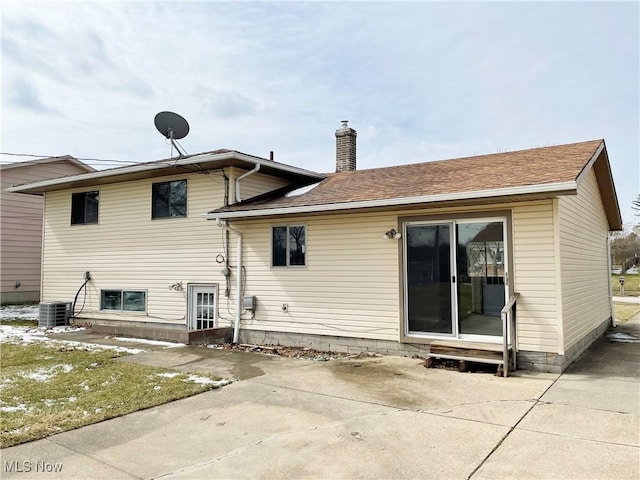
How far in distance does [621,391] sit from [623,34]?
741 centimetres

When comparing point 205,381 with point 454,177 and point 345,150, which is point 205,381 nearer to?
point 454,177

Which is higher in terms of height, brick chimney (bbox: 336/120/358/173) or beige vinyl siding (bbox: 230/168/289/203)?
brick chimney (bbox: 336/120/358/173)

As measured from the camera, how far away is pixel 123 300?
11.5 meters

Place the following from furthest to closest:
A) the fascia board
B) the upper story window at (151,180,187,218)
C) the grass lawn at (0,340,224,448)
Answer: the upper story window at (151,180,187,218), the fascia board, the grass lawn at (0,340,224,448)

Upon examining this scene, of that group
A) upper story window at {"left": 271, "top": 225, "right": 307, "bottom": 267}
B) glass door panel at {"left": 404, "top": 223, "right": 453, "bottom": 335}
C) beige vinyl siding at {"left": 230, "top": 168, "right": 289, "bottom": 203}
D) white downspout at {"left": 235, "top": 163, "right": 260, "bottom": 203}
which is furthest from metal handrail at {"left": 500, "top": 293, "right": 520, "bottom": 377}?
beige vinyl siding at {"left": 230, "top": 168, "right": 289, "bottom": 203}

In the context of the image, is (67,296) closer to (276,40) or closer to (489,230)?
(276,40)

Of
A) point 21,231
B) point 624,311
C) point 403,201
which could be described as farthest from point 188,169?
point 624,311

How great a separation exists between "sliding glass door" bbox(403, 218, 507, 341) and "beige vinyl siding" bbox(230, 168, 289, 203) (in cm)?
416

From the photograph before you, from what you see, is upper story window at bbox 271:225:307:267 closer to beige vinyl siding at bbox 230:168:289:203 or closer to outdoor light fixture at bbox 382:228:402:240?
beige vinyl siding at bbox 230:168:289:203

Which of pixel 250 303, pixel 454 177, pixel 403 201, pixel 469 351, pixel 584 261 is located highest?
pixel 454 177

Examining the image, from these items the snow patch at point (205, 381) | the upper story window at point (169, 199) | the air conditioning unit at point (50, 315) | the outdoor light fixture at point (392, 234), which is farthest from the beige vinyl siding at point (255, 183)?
the air conditioning unit at point (50, 315)

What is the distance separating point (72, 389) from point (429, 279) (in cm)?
557

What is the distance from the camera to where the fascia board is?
5.74 meters

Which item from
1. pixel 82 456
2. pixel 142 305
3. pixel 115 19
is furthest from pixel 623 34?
pixel 142 305
